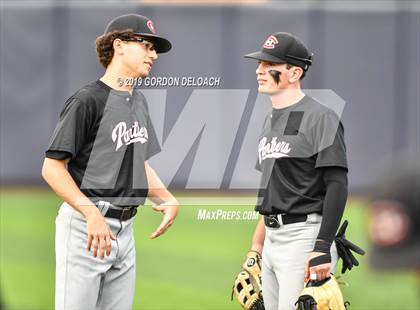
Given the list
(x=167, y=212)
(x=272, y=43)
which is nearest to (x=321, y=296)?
(x=167, y=212)

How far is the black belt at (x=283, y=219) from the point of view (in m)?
2.19

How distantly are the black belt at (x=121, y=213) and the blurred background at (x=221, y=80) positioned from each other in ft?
7.05

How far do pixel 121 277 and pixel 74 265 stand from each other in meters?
0.16

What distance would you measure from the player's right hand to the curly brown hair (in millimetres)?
487

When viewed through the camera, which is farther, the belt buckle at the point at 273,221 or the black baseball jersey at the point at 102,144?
the belt buckle at the point at 273,221

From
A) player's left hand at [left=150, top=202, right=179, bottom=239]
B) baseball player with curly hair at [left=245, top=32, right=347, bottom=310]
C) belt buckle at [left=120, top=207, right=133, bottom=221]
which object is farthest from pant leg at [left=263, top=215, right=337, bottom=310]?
belt buckle at [left=120, top=207, right=133, bottom=221]

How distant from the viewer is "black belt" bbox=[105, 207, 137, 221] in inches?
86.0

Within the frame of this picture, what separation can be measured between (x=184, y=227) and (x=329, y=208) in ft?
15.5

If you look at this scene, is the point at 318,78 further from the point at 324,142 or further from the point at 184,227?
the point at 324,142

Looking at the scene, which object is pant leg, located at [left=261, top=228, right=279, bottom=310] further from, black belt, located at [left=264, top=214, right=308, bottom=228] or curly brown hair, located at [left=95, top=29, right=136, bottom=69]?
curly brown hair, located at [left=95, top=29, right=136, bottom=69]

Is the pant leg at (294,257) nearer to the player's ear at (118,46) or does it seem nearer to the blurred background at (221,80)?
the player's ear at (118,46)

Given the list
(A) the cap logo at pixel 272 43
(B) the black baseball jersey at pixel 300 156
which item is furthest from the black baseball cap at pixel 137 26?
(B) the black baseball jersey at pixel 300 156

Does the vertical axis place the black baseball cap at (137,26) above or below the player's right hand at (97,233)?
above

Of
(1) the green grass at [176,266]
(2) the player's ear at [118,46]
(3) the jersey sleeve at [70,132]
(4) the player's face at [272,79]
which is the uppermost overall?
(2) the player's ear at [118,46]
